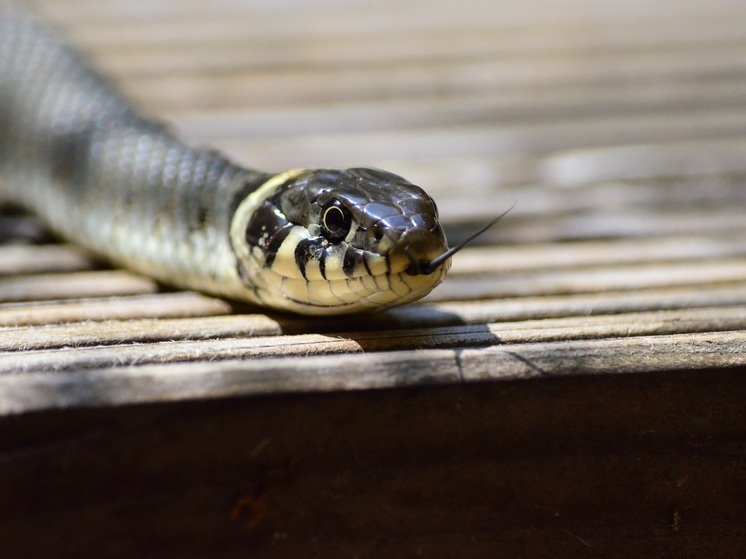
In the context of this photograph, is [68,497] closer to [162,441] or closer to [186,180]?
[162,441]

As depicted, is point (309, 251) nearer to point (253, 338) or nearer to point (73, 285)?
point (253, 338)

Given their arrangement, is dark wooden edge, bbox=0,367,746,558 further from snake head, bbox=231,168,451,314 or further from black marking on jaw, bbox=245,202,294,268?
black marking on jaw, bbox=245,202,294,268

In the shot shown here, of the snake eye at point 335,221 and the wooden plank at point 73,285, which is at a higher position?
the snake eye at point 335,221

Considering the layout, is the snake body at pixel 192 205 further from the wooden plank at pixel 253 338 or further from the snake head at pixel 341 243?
the wooden plank at pixel 253 338

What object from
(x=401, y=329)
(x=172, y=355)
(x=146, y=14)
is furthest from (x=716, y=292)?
(x=146, y=14)

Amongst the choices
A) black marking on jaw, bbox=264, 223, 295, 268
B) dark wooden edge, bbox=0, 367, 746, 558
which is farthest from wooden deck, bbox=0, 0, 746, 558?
black marking on jaw, bbox=264, 223, 295, 268

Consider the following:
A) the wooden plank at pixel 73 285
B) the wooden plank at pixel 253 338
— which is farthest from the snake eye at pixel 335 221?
the wooden plank at pixel 73 285

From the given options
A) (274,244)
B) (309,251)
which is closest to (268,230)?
(274,244)
